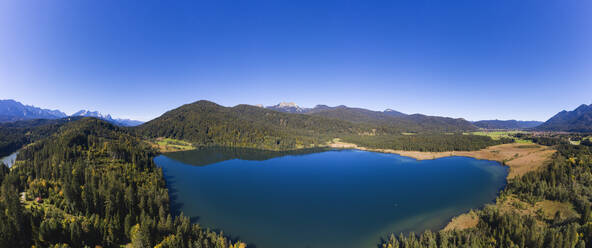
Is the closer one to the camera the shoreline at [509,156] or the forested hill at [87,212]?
the forested hill at [87,212]

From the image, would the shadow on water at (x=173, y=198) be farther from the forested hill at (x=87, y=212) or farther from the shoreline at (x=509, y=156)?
the shoreline at (x=509, y=156)

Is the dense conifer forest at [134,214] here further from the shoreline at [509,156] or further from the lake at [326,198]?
the shoreline at [509,156]

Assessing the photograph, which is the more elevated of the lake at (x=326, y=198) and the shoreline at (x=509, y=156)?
the shoreline at (x=509, y=156)

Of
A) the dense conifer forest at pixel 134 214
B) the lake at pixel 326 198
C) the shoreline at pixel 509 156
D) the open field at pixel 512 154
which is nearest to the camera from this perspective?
the dense conifer forest at pixel 134 214

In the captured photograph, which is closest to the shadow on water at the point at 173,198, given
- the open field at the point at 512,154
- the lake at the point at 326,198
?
the lake at the point at 326,198

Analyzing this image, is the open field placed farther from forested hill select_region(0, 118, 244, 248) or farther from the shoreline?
forested hill select_region(0, 118, 244, 248)

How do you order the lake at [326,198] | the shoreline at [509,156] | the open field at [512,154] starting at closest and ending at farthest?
the lake at [326,198], the shoreline at [509,156], the open field at [512,154]

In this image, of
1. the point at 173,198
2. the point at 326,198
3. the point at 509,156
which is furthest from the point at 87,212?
the point at 509,156

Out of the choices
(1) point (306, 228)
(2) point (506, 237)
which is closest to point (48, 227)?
(1) point (306, 228)

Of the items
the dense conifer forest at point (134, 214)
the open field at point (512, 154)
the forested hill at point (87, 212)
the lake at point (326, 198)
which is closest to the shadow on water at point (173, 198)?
the lake at point (326, 198)
